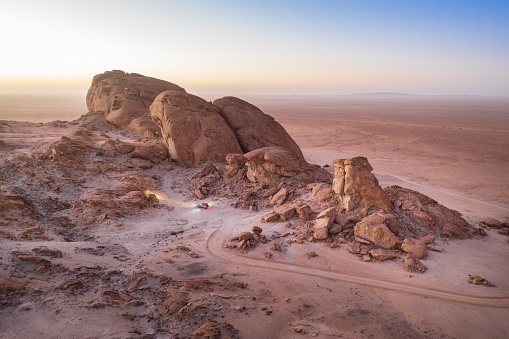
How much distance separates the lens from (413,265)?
319 inches

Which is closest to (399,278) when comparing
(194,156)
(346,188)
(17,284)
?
(346,188)

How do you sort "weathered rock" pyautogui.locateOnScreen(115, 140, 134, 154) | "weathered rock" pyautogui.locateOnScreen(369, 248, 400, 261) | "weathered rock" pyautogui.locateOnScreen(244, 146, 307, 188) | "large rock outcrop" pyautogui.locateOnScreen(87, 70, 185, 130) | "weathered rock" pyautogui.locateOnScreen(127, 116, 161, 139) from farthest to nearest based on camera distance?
"large rock outcrop" pyautogui.locateOnScreen(87, 70, 185, 130) < "weathered rock" pyautogui.locateOnScreen(127, 116, 161, 139) < "weathered rock" pyautogui.locateOnScreen(115, 140, 134, 154) < "weathered rock" pyautogui.locateOnScreen(244, 146, 307, 188) < "weathered rock" pyautogui.locateOnScreen(369, 248, 400, 261)

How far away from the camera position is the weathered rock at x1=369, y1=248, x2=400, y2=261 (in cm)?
Result: 852

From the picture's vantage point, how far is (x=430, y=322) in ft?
20.6

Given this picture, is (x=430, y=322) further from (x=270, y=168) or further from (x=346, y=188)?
(x=270, y=168)

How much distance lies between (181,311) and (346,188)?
7.29 m

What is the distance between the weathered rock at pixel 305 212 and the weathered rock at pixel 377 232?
1819mm

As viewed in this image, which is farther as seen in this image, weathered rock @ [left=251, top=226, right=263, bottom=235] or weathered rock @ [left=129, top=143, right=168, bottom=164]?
weathered rock @ [left=129, top=143, right=168, bottom=164]

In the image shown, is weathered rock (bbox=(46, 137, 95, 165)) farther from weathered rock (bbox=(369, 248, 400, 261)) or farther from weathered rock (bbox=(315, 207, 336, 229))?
weathered rock (bbox=(369, 248, 400, 261))

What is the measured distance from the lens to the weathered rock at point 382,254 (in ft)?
28.0

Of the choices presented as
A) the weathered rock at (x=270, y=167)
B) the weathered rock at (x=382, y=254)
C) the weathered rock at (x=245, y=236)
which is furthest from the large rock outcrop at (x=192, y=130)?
the weathered rock at (x=382, y=254)

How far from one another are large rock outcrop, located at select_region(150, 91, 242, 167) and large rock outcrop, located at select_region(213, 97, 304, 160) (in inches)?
37.3

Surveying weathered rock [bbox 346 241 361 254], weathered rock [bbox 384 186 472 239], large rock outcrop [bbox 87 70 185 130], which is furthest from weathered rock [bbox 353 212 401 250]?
large rock outcrop [bbox 87 70 185 130]

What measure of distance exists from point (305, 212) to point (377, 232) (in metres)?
2.69
